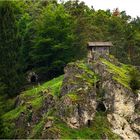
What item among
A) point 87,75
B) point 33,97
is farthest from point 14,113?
point 87,75

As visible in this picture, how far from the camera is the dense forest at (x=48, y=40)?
295 ft

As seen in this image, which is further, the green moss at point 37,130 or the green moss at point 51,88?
the green moss at point 51,88

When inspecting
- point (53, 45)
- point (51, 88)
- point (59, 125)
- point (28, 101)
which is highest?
point (53, 45)

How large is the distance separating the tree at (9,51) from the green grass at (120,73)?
545 inches

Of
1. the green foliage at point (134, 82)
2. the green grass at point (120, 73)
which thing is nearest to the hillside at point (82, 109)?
the green grass at point (120, 73)

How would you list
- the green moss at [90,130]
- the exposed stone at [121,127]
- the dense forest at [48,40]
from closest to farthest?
the green moss at [90,130] → the exposed stone at [121,127] → the dense forest at [48,40]

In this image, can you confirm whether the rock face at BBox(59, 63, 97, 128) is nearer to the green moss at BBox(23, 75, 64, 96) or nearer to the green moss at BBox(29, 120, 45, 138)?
the green moss at BBox(23, 75, 64, 96)

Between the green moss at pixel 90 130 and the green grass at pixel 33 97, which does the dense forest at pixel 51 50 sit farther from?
the green moss at pixel 90 130

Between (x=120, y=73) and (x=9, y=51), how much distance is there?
18.2 metres

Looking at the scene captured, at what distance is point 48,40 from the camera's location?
3671 inches

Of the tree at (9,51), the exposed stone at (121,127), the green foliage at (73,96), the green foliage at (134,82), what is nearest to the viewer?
the green foliage at (73,96)

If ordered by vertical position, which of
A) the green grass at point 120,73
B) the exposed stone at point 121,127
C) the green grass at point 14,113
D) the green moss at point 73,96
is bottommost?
the exposed stone at point 121,127

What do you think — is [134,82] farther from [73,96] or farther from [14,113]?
[14,113]

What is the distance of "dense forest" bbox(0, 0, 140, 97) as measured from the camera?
90.0m
